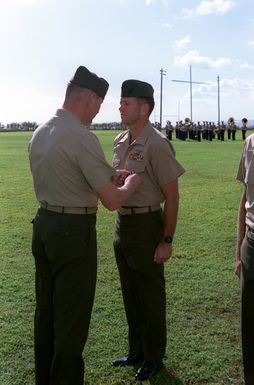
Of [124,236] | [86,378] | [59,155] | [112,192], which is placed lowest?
[86,378]

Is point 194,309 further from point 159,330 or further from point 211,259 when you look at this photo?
point 211,259

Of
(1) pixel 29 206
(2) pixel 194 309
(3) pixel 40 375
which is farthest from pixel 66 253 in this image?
(1) pixel 29 206

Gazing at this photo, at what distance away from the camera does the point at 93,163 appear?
301 cm

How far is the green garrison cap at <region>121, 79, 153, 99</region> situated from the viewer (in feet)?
12.1

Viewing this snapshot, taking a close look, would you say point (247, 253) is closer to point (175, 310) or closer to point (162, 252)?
point (162, 252)

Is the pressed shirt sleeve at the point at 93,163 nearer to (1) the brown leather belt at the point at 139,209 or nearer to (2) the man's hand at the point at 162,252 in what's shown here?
(1) the brown leather belt at the point at 139,209

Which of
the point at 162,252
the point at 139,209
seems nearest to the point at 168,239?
the point at 162,252

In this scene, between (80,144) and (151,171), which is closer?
(80,144)

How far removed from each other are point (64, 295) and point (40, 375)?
68cm

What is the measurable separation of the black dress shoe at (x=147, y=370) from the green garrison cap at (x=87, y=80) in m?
2.06

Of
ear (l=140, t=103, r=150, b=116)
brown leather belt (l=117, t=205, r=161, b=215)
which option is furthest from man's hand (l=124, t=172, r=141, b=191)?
ear (l=140, t=103, r=150, b=116)

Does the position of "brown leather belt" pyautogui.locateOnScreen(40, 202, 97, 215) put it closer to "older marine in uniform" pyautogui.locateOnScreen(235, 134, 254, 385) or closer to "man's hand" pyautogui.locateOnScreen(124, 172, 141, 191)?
"man's hand" pyautogui.locateOnScreen(124, 172, 141, 191)

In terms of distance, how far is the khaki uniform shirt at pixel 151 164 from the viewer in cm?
366

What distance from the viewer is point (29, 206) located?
37.0ft
